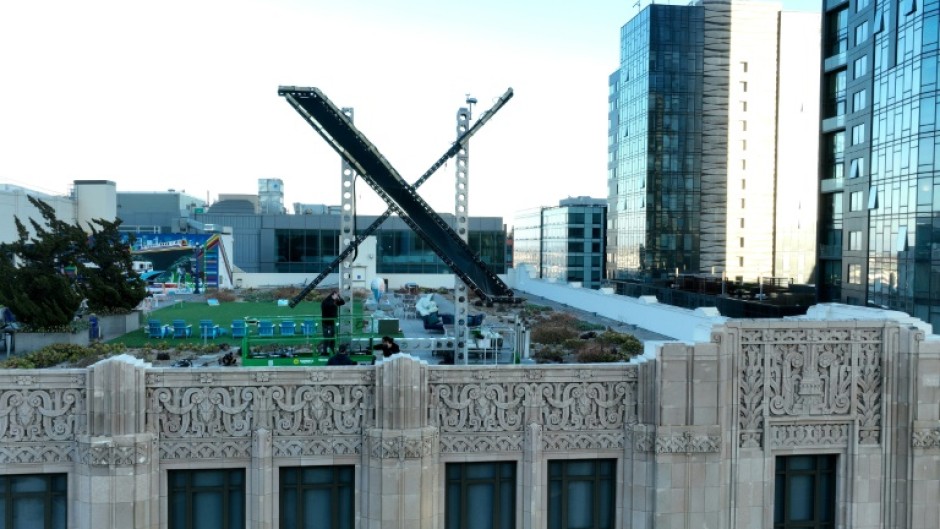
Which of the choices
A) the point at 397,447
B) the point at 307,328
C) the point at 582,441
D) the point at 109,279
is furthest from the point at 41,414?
the point at 109,279

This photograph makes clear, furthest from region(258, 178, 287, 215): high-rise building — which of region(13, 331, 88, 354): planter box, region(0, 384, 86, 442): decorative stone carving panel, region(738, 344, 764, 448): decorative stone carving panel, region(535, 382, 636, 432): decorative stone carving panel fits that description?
region(738, 344, 764, 448): decorative stone carving panel

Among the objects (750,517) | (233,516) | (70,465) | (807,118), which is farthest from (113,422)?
(807,118)

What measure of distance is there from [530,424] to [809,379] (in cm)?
596

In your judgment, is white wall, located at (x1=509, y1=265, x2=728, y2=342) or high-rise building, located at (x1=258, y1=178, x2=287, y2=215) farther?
high-rise building, located at (x1=258, y1=178, x2=287, y2=215)

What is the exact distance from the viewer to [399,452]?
43.3 feet

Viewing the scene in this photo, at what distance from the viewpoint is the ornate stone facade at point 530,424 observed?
12680mm

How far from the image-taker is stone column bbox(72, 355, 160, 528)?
1254 centimetres

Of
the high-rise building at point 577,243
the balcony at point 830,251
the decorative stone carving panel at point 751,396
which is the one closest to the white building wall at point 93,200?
the decorative stone carving panel at point 751,396

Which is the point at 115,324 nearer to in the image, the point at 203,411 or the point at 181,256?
the point at 203,411

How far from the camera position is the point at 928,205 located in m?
42.1

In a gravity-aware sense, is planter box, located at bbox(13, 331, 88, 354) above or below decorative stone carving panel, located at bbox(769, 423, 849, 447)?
above

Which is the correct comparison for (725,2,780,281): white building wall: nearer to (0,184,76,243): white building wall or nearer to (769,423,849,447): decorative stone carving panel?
(0,184,76,243): white building wall

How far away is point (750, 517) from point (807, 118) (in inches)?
3662

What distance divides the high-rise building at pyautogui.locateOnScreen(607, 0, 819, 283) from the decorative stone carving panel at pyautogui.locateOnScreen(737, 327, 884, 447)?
254ft
